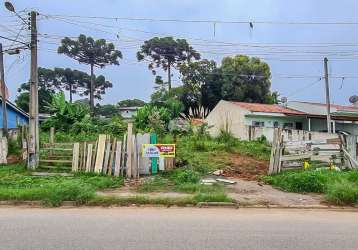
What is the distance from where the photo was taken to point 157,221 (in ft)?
28.7

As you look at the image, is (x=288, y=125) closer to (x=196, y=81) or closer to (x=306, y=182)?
(x=196, y=81)

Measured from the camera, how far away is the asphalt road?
6656 mm

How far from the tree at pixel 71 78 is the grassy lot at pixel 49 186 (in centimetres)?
4743

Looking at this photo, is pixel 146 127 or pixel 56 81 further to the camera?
pixel 56 81

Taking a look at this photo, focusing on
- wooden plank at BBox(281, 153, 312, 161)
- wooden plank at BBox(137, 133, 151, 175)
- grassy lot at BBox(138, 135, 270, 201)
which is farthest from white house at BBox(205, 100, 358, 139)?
wooden plank at BBox(137, 133, 151, 175)

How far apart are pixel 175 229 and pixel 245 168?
10494 millimetres

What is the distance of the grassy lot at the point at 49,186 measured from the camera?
11328 mm

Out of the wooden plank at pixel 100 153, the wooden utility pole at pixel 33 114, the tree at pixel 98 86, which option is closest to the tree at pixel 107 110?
the tree at pixel 98 86

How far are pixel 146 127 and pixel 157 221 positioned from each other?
21.1 meters

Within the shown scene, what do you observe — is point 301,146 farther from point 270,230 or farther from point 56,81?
point 56,81

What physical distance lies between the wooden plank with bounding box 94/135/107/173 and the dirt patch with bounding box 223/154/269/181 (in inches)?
183

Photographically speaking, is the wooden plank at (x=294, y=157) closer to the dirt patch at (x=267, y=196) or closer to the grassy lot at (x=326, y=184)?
the grassy lot at (x=326, y=184)

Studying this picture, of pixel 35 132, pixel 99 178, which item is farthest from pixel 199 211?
pixel 35 132

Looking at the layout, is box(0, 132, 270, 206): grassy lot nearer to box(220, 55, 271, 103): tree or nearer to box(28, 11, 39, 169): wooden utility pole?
box(28, 11, 39, 169): wooden utility pole
